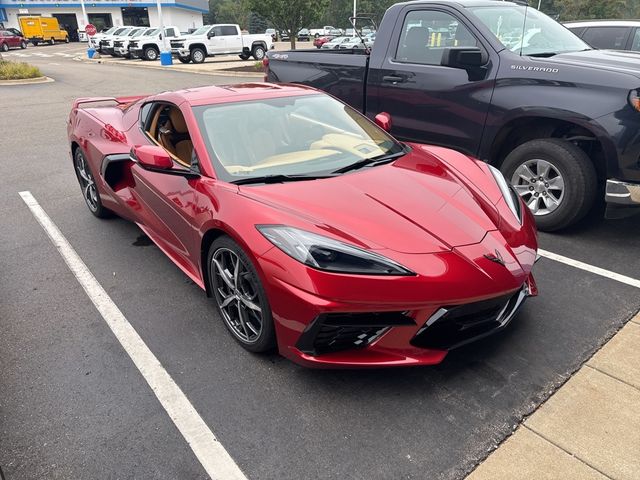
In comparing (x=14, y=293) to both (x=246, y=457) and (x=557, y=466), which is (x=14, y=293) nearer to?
(x=246, y=457)

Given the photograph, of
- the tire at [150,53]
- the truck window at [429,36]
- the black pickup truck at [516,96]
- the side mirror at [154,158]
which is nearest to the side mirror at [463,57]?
the black pickup truck at [516,96]

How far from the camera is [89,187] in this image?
4.95m

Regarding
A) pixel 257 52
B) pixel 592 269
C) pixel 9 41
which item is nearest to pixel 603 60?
pixel 592 269

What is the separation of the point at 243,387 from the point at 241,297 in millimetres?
490

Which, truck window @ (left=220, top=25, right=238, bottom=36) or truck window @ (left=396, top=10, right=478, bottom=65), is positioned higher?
truck window @ (left=396, top=10, right=478, bottom=65)

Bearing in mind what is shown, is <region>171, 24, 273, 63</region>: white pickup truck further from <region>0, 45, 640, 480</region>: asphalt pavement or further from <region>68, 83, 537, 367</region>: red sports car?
<region>0, 45, 640, 480</region>: asphalt pavement

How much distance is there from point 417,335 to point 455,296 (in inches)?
10.3

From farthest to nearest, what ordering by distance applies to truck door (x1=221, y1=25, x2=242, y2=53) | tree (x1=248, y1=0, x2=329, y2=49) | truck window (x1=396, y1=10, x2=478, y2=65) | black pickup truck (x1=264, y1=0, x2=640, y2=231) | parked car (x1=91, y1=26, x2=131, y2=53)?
parked car (x1=91, y1=26, x2=131, y2=53), truck door (x1=221, y1=25, x2=242, y2=53), tree (x1=248, y1=0, x2=329, y2=49), truck window (x1=396, y1=10, x2=478, y2=65), black pickup truck (x1=264, y1=0, x2=640, y2=231)

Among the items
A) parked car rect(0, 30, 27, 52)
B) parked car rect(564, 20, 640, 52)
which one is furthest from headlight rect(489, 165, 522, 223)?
parked car rect(0, 30, 27, 52)

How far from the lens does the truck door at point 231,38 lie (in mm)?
25750

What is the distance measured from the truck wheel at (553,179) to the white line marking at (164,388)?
135 inches

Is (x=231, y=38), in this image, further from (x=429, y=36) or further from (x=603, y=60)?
(x=603, y=60)

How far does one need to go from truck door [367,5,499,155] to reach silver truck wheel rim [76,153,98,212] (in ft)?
9.86

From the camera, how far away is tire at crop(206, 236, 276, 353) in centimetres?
259
